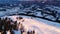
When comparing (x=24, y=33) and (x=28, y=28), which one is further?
(x=28, y=28)

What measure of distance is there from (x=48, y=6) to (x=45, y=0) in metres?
0.35

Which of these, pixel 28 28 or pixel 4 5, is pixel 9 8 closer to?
pixel 4 5

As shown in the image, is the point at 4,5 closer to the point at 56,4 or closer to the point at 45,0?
the point at 45,0

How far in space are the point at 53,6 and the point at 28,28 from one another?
273 cm

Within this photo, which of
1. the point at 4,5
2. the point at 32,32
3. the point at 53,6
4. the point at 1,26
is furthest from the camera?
the point at 53,6

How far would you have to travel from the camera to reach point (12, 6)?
5.16 metres

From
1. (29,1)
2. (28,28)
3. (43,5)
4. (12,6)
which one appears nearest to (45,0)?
(43,5)

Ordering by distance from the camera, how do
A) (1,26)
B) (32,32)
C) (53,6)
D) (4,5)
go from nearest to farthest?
(32,32)
(1,26)
(4,5)
(53,6)

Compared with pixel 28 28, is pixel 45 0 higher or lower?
higher

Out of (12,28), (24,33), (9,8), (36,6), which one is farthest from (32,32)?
(36,6)

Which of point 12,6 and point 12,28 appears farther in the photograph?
point 12,6

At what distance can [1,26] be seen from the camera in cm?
273

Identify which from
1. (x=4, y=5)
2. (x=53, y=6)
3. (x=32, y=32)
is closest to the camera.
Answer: (x=32, y=32)

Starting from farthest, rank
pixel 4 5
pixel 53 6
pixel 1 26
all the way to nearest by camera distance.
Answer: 1. pixel 53 6
2. pixel 4 5
3. pixel 1 26
